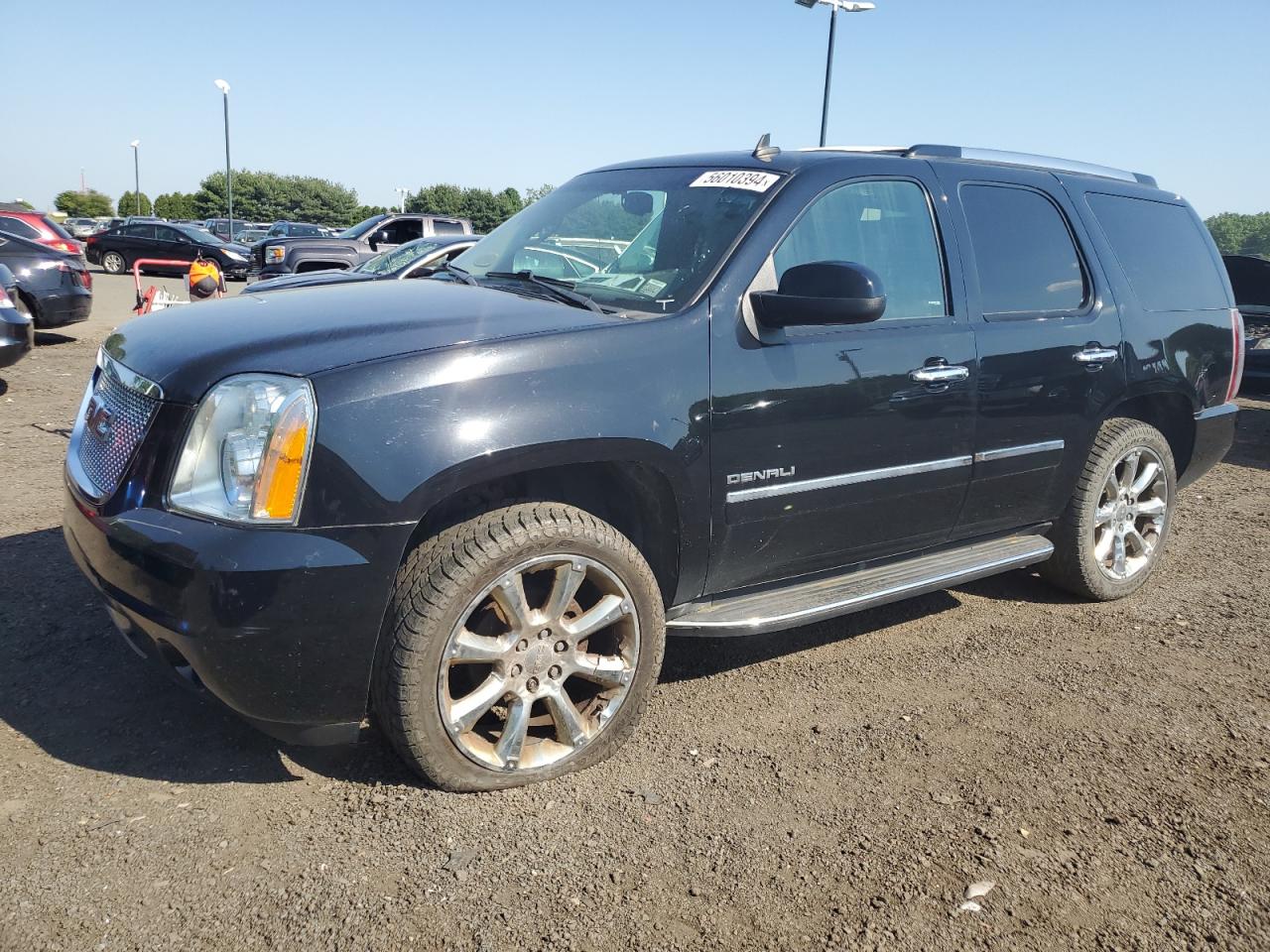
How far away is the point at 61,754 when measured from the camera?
305 cm

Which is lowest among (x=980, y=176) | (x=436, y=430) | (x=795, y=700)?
(x=795, y=700)

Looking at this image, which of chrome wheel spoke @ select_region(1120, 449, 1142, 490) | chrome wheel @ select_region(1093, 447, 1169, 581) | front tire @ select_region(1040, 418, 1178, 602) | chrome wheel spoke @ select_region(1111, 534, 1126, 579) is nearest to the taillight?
front tire @ select_region(1040, 418, 1178, 602)

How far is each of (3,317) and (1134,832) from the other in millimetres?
8884

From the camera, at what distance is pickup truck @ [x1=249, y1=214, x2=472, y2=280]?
49.7 feet

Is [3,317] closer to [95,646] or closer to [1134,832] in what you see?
[95,646]

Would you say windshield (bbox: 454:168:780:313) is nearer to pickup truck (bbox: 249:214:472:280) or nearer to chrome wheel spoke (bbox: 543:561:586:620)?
chrome wheel spoke (bbox: 543:561:586:620)

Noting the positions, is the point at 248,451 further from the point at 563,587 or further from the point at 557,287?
the point at 557,287

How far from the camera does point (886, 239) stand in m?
3.81

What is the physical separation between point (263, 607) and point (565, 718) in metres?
0.97

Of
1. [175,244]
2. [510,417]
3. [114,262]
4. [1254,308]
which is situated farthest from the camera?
[175,244]

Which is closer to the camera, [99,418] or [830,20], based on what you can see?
[99,418]

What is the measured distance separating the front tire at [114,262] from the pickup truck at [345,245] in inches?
479

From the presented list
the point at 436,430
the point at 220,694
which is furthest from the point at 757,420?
the point at 220,694

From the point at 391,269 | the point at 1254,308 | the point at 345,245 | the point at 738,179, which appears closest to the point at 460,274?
the point at 738,179
